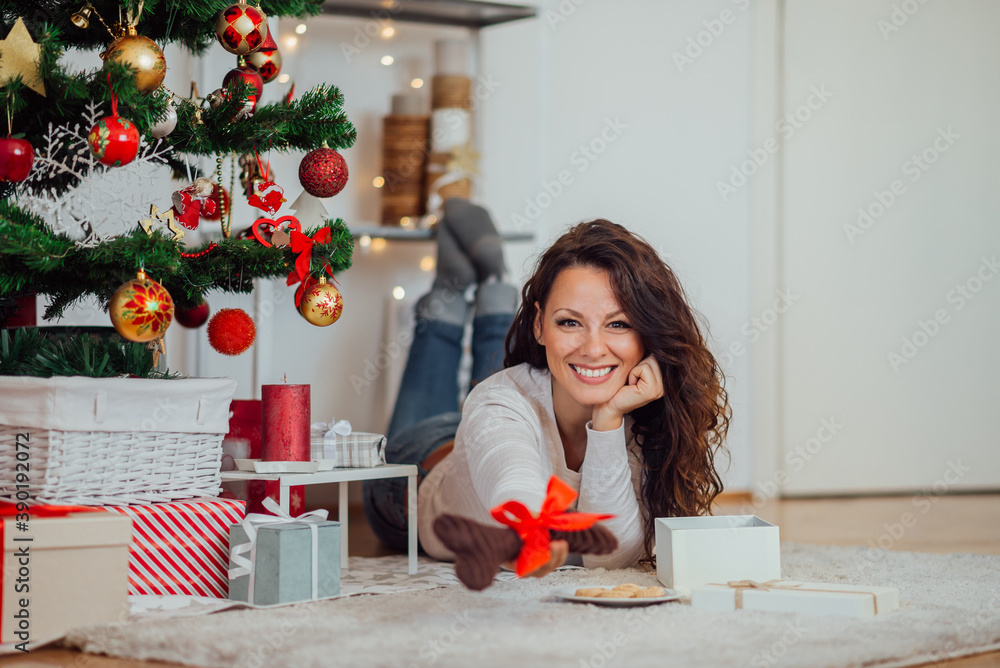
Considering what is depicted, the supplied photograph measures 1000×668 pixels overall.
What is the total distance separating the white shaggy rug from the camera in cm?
94

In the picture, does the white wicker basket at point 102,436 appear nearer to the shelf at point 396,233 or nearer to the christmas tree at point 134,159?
the christmas tree at point 134,159

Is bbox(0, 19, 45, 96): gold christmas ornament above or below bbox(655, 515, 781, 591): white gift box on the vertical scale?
above

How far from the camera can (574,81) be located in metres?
2.62

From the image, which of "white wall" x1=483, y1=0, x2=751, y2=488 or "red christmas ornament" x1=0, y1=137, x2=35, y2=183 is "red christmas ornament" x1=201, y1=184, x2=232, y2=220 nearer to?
"red christmas ornament" x1=0, y1=137, x2=35, y2=183

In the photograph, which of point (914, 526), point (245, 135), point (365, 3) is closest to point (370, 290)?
point (365, 3)

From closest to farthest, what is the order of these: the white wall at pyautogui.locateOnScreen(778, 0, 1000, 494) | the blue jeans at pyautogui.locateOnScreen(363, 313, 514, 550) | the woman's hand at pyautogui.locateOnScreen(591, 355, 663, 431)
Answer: the woman's hand at pyautogui.locateOnScreen(591, 355, 663, 431) < the blue jeans at pyautogui.locateOnScreen(363, 313, 514, 550) < the white wall at pyautogui.locateOnScreen(778, 0, 1000, 494)

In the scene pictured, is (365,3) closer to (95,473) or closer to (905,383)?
(95,473)

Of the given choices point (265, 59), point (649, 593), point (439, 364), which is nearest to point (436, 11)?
point (439, 364)

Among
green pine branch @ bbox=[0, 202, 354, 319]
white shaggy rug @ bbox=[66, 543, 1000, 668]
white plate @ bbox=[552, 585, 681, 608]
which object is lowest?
white shaggy rug @ bbox=[66, 543, 1000, 668]

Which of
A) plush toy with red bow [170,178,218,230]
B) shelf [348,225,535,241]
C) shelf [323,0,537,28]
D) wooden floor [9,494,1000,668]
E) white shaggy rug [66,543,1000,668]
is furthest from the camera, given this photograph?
shelf [323,0,537,28]

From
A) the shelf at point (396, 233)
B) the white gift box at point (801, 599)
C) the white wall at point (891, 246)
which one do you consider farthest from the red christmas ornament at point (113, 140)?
the white wall at point (891, 246)

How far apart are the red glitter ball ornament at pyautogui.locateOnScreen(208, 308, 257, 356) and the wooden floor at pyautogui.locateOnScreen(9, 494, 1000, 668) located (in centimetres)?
55

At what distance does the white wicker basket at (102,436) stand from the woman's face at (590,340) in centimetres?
47

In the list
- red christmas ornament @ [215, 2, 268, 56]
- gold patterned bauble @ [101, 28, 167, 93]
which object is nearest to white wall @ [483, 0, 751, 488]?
red christmas ornament @ [215, 2, 268, 56]
